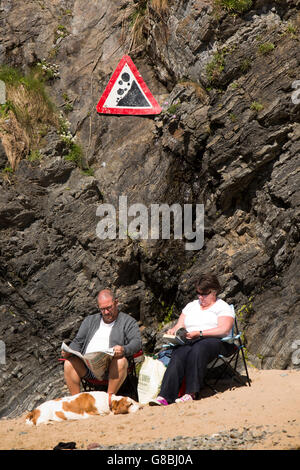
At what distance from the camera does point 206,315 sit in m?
5.78

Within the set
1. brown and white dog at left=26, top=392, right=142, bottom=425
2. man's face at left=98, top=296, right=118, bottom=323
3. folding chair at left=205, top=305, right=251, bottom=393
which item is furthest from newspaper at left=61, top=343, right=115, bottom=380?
folding chair at left=205, top=305, right=251, bottom=393

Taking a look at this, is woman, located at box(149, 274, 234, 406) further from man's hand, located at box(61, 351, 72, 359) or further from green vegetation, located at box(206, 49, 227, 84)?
green vegetation, located at box(206, 49, 227, 84)

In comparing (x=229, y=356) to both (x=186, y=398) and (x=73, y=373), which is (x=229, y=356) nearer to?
(x=186, y=398)

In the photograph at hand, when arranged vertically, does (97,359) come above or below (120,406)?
above

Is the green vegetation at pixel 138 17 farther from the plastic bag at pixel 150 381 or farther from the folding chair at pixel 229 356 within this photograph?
the plastic bag at pixel 150 381

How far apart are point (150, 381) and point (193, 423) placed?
47.9 inches

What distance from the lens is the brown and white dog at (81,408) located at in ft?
17.2

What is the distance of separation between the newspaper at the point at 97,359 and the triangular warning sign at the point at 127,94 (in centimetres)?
412

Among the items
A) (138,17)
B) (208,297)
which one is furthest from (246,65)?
(208,297)

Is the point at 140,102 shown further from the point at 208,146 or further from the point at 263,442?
the point at 263,442

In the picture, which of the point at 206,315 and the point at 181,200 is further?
the point at 181,200

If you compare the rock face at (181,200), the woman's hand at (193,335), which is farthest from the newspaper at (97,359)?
the rock face at (181,200)

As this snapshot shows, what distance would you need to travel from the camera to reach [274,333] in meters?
6.51

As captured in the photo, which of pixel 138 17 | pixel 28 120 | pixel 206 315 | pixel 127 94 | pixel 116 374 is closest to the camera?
pixel 116 374
